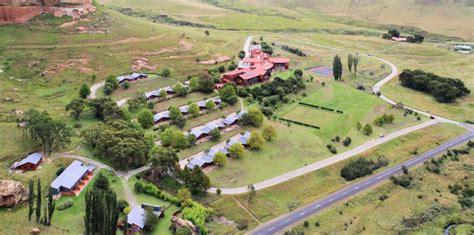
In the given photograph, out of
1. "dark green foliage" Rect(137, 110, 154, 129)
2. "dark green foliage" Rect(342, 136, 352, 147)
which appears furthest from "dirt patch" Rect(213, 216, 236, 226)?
"dark green foliage" Rect(342, 136, 352, 147)

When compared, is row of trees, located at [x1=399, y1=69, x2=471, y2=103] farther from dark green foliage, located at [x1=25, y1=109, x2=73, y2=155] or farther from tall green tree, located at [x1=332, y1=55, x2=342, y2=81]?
dark green foliage, located at [x1=25, y1=109, x2=73, y2=155]

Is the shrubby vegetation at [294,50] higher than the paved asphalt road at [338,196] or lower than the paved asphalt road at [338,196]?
higher

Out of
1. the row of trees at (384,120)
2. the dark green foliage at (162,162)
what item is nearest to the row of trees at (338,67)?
the row of trees at (384,120)

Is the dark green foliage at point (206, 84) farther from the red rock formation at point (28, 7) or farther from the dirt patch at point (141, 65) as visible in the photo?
the red rock formation at point (28, 7)

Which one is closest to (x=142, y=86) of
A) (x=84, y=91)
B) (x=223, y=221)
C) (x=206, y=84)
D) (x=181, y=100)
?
(x=181, y=100)

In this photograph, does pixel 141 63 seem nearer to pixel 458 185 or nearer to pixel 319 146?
pixel 319 146

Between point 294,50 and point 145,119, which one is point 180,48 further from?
point 145,119

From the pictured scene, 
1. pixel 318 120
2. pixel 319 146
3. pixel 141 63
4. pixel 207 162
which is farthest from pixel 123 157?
pixel 141 63
